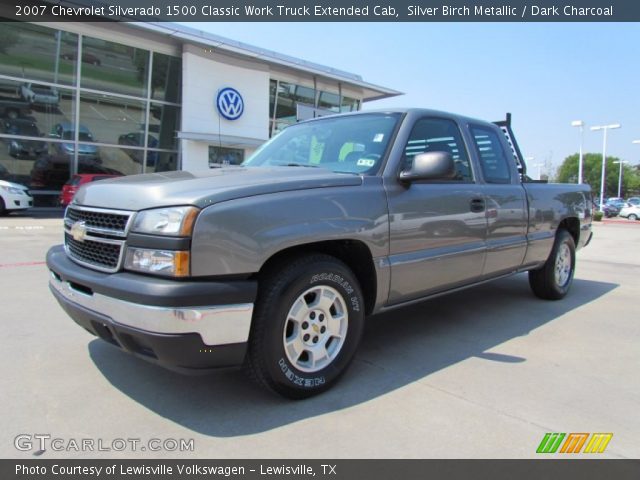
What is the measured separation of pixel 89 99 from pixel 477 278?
64.1 feet

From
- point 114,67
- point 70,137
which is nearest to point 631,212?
point 114,67

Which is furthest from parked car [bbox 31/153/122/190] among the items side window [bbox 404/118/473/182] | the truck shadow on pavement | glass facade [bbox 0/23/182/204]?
side window [bbox 404/118/473/182]

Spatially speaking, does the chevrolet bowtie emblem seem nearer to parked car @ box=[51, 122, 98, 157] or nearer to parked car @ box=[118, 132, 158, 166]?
parked car @ box=[51, 122, 98, 157]

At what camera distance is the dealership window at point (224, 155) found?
22.0 m

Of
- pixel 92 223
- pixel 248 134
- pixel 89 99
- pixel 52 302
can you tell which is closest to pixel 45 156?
pixel 89 99

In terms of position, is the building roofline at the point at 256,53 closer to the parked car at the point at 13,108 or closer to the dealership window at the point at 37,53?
the dealership window at the point at 37,53

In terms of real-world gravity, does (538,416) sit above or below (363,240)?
below

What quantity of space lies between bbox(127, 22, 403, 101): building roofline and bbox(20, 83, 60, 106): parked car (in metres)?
4.05

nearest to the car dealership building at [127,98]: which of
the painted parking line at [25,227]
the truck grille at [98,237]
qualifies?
the painted parking line at [25,227]

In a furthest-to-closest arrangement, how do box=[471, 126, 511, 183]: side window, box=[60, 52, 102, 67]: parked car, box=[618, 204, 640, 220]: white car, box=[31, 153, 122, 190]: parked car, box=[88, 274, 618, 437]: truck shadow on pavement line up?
1. box=[618, 204, 640, 220]: white car
2. box=[60, 52, 102, 67]: parked car
3. box=[31, 153, 122, 190]: parked car
4. box=[471, 126, 511, 183]: side window
5. box=[88, 274, 618, 437]: truck shadow on pavement

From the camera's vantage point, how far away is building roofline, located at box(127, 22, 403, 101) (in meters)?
19.3

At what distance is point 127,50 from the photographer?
20.0 metres
